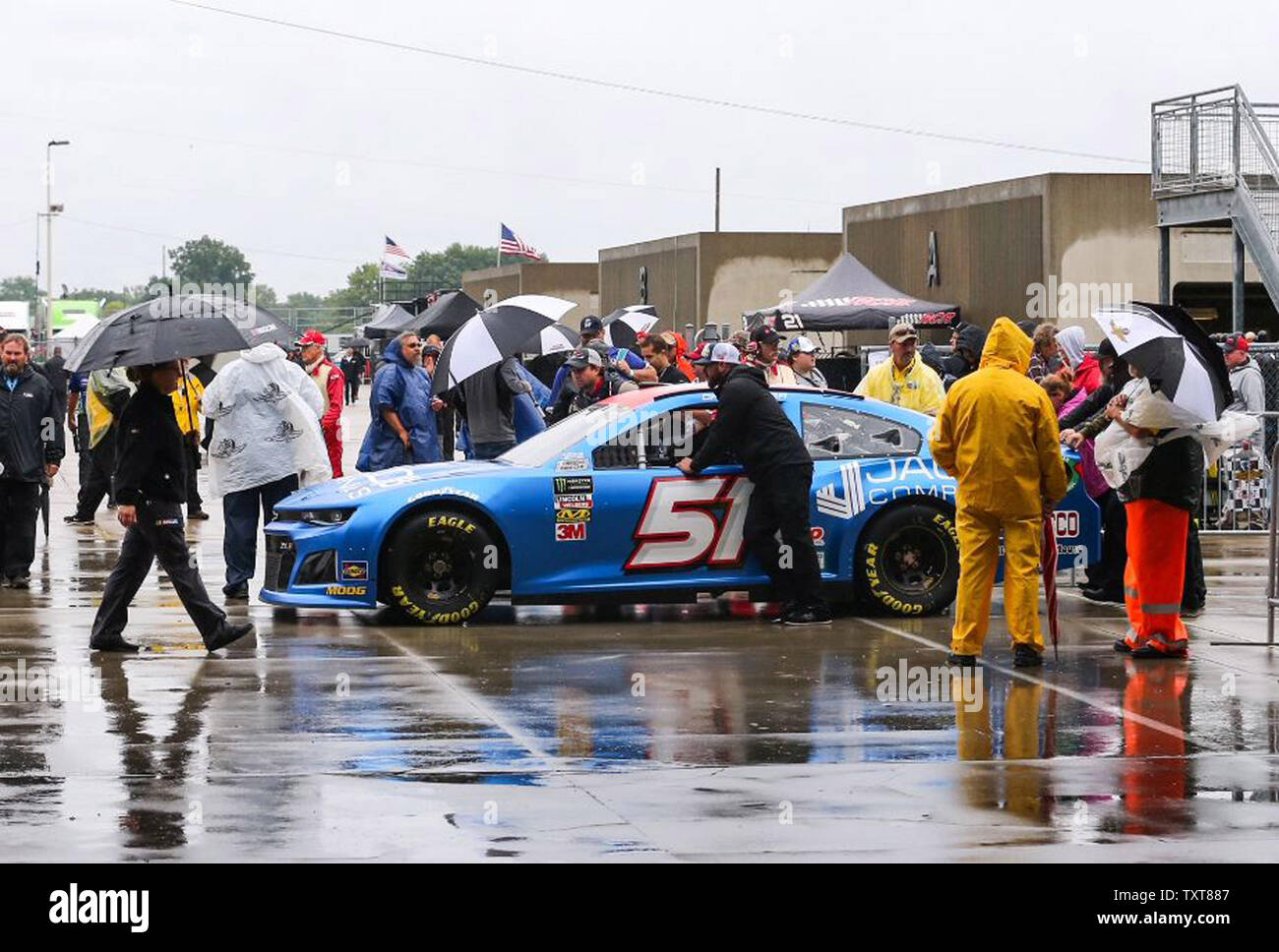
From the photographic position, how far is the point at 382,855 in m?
6.86

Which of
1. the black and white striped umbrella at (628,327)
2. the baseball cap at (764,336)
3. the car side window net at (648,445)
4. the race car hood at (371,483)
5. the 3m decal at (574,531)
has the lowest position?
the 3m decal at (574,531)

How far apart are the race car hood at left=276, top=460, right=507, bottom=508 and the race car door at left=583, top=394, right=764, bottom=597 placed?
77cm

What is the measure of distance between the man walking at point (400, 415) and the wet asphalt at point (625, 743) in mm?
2739

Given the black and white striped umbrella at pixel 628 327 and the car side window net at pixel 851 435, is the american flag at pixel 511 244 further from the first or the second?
the car side window net at pixel 851 435

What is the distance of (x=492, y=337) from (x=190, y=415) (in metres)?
2.28

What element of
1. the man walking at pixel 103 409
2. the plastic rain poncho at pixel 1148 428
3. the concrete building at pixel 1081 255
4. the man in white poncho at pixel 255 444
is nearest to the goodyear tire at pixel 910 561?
the plastic rain poncho at pixel 1148 428

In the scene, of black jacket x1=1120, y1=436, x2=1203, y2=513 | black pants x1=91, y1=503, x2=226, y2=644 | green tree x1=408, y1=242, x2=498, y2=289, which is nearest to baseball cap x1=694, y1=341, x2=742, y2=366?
black jacket x1=1120, y1=436, x2=1203, y2=513

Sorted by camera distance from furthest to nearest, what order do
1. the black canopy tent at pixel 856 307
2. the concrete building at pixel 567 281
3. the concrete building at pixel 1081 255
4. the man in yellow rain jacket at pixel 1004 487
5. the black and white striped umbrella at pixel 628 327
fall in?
the concrete building at pixel 567 281
the black canopy tent at pixel 856 307
the concrete building at pixel 1081 255
the black and white striped umbrella at pixel 628 327
the man in yellow rain jacket at pixel 1004 487

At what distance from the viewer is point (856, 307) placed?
106 feet

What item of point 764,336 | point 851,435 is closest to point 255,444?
point 764,336

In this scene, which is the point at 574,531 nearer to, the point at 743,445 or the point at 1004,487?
the point at 743,445

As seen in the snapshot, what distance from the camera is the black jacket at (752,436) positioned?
41.0 ft
